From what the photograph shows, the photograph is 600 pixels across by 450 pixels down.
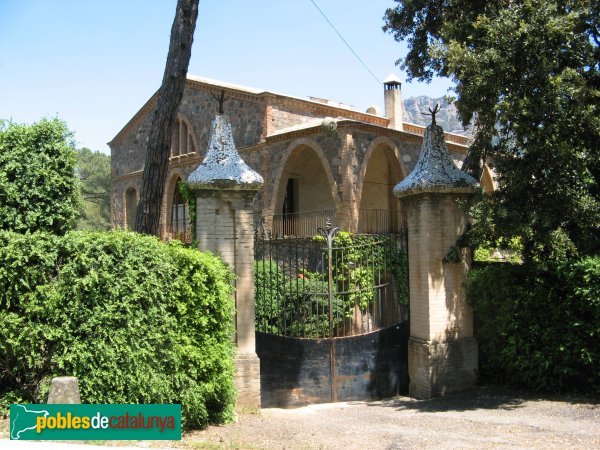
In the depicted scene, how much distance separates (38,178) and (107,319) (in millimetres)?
1938

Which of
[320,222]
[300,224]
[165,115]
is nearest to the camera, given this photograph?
[165,115]

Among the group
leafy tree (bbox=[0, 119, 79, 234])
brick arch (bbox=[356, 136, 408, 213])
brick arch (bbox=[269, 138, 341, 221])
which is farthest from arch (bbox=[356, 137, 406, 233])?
leafy tree (bbox=[0, 119, 79, 234])

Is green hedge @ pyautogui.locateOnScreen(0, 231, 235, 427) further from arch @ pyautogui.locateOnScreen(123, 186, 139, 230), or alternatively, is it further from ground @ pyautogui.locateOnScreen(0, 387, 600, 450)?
arch @ pyautogui.locateOnScreen(123, 186, 139, 230)

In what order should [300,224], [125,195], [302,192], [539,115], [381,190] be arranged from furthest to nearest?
[125,195], [302,192], [381,190], [300,224], [539,115]

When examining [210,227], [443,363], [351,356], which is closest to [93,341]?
[210,227]

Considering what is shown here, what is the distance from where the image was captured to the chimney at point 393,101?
2320 centimetres

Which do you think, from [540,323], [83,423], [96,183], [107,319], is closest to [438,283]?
[540,323]

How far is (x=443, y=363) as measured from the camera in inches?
328

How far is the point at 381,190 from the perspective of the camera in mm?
20219

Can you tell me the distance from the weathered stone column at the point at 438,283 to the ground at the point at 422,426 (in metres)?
0.38

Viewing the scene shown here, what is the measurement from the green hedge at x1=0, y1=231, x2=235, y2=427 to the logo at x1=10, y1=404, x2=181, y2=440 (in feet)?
1.18

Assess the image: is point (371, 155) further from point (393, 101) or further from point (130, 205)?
point (130, 205)

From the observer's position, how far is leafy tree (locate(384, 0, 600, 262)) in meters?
7.25

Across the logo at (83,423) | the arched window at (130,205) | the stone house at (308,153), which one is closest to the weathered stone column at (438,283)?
the logo at (83,423)
